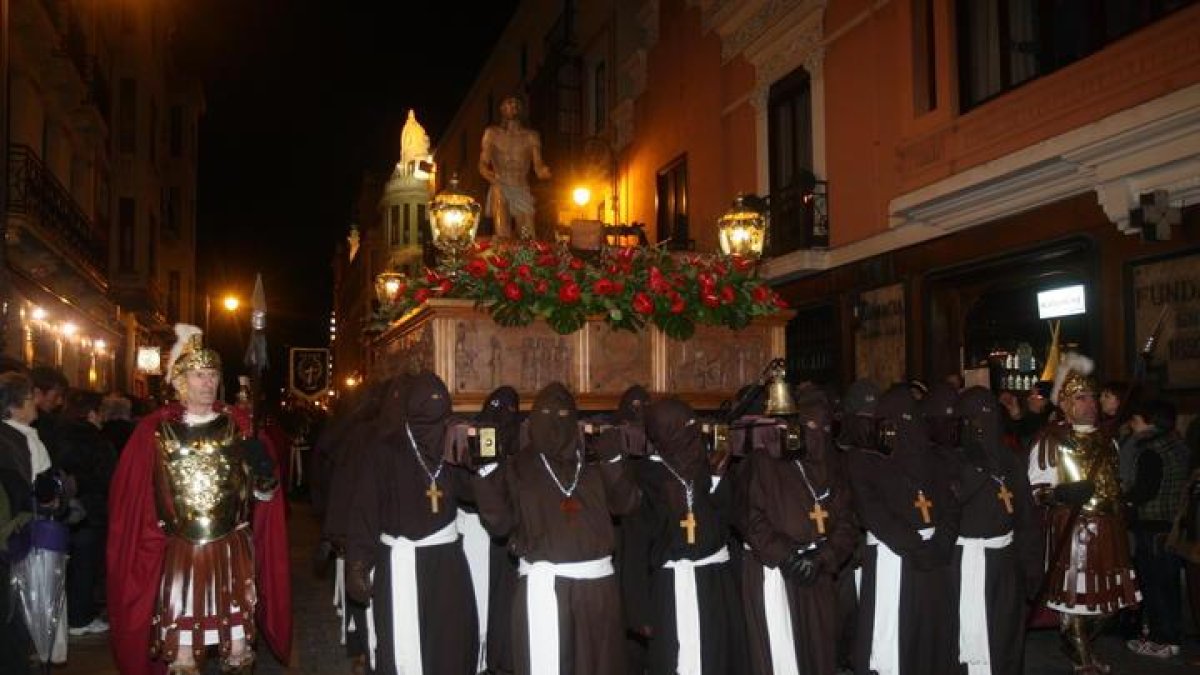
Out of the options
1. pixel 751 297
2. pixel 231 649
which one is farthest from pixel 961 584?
pixel 231 649

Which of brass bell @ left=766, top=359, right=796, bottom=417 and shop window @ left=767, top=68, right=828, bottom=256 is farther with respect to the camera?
shop window @ left=767, top=68, right=828, bottom=256

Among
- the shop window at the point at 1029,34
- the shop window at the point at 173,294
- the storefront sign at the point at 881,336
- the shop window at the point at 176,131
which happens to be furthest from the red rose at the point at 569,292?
the shop window at the point at 176,131

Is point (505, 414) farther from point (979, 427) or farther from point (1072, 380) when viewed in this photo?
point (1072, 380)

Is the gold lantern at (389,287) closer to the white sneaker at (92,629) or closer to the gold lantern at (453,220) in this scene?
→ the gold lantern at (453,220)

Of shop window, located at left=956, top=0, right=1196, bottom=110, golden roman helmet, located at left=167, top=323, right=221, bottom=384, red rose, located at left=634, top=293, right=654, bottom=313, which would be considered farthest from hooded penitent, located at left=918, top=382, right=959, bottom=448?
shop window, located at left=956, top=0, right=1196, bottom=110

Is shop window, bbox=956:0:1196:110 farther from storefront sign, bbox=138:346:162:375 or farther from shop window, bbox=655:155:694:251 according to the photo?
storefront sign, bbox=138:346:162:375

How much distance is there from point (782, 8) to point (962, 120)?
198 inches

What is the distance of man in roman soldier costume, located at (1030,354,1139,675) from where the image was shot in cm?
741

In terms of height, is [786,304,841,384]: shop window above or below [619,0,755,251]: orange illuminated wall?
below

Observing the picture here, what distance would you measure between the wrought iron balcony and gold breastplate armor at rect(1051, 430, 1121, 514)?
1544cm

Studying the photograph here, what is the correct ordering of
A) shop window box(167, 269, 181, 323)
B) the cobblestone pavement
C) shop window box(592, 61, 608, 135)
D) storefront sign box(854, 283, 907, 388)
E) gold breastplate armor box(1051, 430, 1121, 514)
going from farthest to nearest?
shop window box(167, 269, 181, 323) → shop window box(592, 61, 608, 135) → storefront sign box(854, 283, 907, 388) → the cobblestone pavement → gold breastplate armor box(1051, 430, 1121, 514)

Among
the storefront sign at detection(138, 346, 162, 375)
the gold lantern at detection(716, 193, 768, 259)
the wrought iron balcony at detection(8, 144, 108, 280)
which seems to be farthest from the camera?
the storefront sign at detection(138, 346, 162, 375)

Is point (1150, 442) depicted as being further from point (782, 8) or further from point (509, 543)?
point (782, 8)

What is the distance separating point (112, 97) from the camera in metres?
30.2
